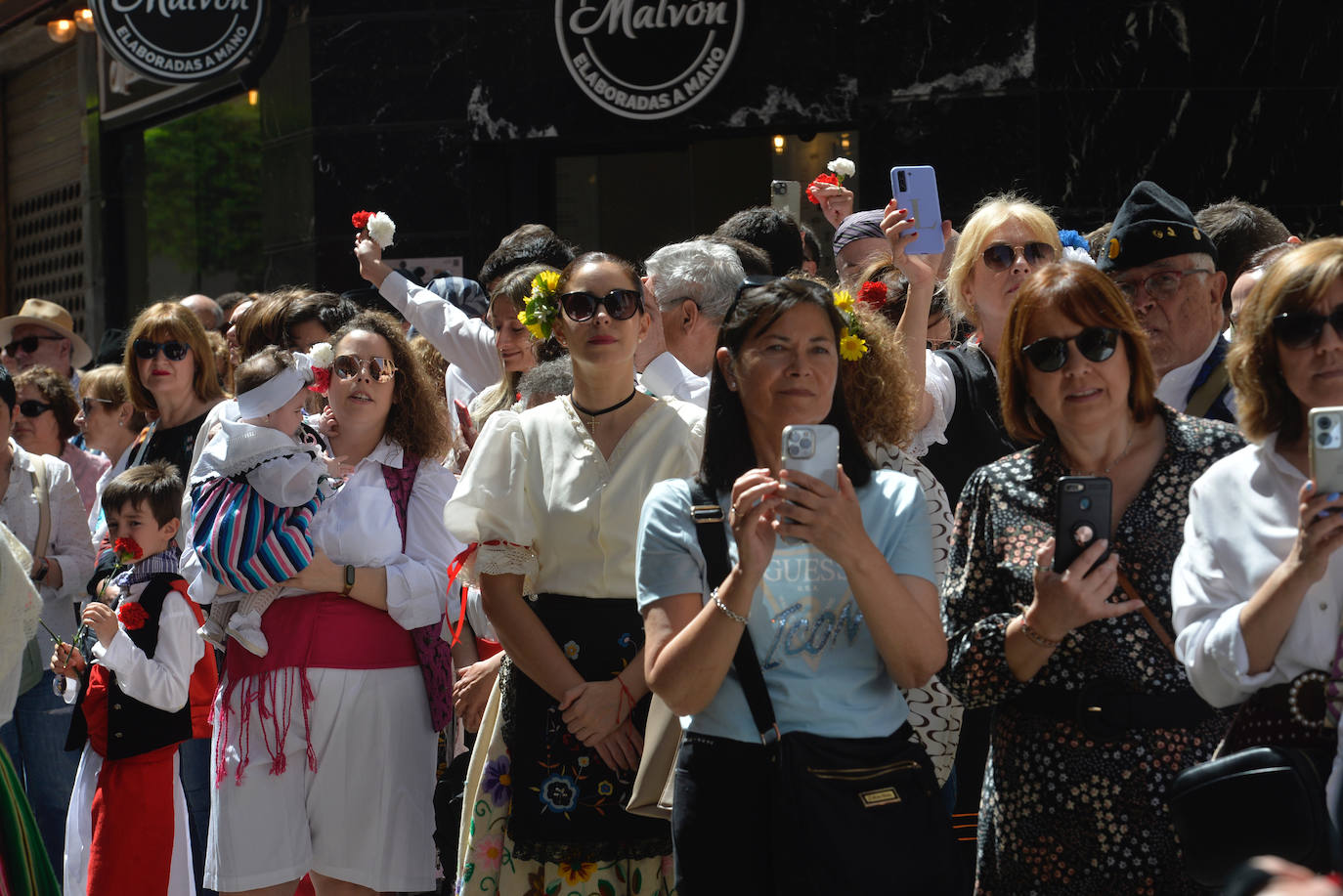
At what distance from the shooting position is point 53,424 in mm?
8180

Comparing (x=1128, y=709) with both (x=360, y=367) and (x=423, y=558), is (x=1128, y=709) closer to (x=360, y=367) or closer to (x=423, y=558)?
(x=423, y=558)

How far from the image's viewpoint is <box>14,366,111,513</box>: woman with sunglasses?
8.11 metres

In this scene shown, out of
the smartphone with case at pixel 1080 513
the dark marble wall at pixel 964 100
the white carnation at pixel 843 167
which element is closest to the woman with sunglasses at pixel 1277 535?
the smartphone with case at pixel 1080 513

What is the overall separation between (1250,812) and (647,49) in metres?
7.73

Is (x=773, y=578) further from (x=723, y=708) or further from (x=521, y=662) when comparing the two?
(x=521, y=662)

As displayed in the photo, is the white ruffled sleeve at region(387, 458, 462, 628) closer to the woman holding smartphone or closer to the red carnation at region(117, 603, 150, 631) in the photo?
the red carnation at region(117, 603, 150, 631)

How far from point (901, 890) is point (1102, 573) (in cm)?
76

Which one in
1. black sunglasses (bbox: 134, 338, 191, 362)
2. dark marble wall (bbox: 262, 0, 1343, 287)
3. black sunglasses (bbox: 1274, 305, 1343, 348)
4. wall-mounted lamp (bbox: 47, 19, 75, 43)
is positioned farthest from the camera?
wall-mounted lamp (bbox: 47, 19, 75, 43)

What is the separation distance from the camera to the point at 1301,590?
268 centimetres

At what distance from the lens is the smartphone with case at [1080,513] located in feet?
10.0

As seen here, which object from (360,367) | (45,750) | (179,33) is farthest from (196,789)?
(179,33)

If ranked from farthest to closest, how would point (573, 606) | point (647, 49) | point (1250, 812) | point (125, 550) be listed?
point (647, 49), point (125, 550), point (573, 606), point (1250, 812)

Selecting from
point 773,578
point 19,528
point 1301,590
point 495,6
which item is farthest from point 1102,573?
point 495,6

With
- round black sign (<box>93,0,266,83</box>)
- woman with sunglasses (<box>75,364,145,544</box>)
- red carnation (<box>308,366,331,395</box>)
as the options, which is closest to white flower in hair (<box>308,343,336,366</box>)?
red carnation (<box>308,366,331,395</box>)
